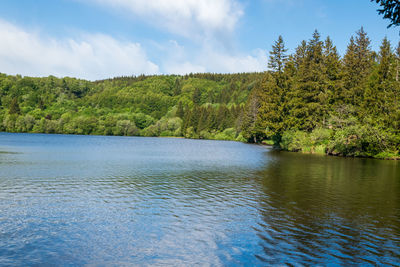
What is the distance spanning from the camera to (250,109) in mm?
104188

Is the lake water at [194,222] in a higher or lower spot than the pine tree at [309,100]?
lower

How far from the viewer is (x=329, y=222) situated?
46.8 feet

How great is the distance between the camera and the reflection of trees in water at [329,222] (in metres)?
10.6

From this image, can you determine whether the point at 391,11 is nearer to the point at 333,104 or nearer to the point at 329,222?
the point at 329,222

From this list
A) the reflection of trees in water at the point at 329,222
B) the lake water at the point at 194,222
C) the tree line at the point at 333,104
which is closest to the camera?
the lake water at the point at 194,222

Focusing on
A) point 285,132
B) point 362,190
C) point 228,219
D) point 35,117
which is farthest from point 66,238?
point 35,117

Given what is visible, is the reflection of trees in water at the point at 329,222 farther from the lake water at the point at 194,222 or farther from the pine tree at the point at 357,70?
the pine tree at the point at 357,70

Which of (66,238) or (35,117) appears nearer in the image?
(66,238)

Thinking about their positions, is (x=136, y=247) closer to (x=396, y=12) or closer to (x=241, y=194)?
(x=241, y=194)

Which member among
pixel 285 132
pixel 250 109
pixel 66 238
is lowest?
pixel 66 238

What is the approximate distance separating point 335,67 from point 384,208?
173 feet

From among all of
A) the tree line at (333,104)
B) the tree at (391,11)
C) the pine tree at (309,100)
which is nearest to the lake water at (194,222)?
the tree at (391,11)

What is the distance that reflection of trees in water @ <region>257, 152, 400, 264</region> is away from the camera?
34.9 feet

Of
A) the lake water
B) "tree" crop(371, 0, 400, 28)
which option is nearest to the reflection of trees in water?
the lake water
